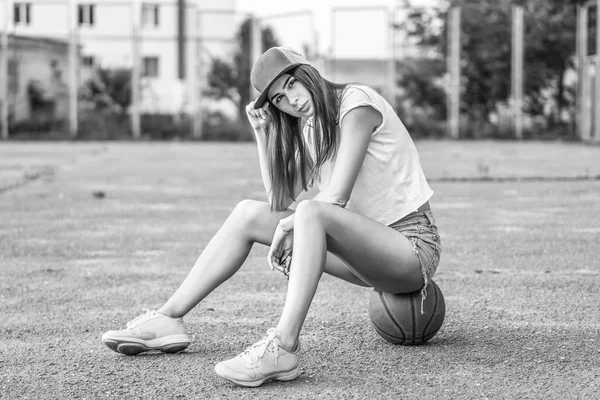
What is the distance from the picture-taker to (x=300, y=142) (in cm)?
423

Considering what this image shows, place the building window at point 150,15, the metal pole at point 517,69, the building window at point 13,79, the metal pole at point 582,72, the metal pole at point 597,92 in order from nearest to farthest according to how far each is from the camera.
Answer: the metal pole at point 597,92 → the metal pole at point 582,72 → the metal pole at point 517,69 → the building window at point 13,79 → the building window at point 150,15

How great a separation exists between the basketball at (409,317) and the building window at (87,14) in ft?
95.4

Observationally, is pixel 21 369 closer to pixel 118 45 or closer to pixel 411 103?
pixel 411 103

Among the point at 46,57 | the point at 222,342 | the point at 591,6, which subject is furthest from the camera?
the point at 46,57

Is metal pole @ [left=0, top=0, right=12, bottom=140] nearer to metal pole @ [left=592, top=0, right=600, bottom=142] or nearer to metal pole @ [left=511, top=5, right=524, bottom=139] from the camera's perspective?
metal pole @ [left=511, top=5, right=524, bottom=139]

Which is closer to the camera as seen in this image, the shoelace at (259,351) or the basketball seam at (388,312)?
the shoelace at (259,351)

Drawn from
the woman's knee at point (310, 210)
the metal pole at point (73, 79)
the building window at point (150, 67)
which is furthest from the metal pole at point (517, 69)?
the woman's knee at point (310, 210)

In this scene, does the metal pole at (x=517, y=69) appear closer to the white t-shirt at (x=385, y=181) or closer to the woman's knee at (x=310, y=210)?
the white t-shirt at (x=385, y=181)

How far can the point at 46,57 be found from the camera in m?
30.3

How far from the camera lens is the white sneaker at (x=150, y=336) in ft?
13.4

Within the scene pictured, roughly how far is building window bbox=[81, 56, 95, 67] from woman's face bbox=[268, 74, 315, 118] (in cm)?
2816

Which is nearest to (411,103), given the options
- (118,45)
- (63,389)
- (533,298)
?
(118,45)

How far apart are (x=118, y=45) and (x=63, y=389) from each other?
28269 mm

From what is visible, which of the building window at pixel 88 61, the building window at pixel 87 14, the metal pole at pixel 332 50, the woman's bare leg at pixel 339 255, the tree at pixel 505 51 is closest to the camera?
the woman's bare leg at pixel 339 255
